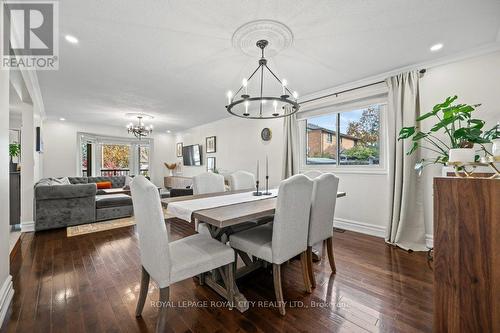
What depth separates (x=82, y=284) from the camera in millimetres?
1913

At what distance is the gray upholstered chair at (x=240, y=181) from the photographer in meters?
3.12

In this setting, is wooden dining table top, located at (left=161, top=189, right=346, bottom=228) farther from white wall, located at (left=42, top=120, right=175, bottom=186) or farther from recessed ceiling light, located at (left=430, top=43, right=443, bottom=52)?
white wall, located at (left=42, top=120, right=175, bottom=186)

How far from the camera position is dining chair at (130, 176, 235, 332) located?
50.8 inches

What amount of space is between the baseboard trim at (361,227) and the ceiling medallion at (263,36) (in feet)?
9.21

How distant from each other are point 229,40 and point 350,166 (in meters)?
2.66

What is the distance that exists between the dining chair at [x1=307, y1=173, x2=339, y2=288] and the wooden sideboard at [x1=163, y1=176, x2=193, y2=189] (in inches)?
200

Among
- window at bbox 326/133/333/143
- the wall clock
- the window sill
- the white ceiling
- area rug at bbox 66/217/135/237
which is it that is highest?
the white ceiling

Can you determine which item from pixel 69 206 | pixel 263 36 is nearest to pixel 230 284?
pixel 263 36

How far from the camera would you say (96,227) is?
3615mm

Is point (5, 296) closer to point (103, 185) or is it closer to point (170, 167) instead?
point (103, 185)

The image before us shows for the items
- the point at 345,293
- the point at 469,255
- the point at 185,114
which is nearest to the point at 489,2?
the point at 469,255

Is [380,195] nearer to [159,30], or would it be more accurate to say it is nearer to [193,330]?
[193,330]

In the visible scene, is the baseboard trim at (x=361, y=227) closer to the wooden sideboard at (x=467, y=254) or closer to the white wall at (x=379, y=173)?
the white wall at (x=379, y=173)
